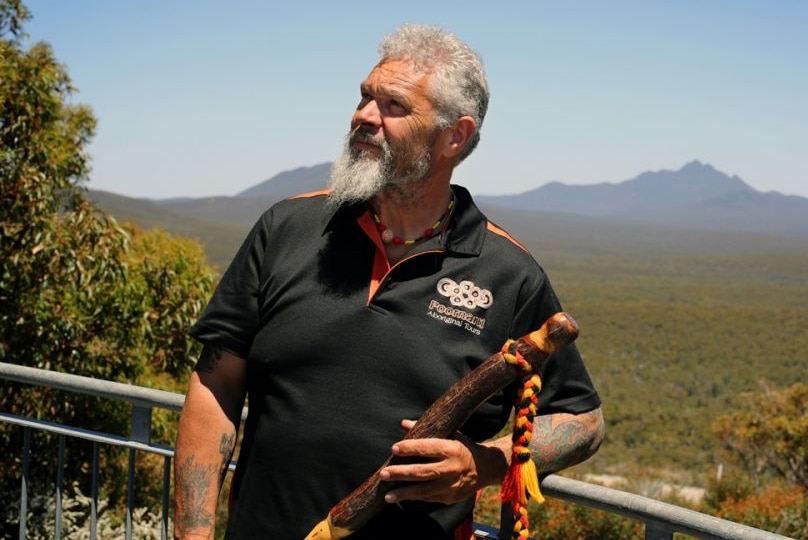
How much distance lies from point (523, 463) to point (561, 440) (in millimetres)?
141

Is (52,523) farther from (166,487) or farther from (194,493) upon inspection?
(194,493)

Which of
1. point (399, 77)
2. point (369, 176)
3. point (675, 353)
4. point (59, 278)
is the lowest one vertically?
point (675, 353)

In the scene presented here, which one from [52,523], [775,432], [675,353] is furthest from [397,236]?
[675,353]

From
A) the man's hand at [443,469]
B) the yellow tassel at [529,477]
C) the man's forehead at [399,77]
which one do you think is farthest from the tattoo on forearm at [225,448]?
the man's forehead at [399,77]

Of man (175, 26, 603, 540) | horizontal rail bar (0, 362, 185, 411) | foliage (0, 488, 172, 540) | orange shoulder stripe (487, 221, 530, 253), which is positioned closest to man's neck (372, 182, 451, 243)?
man (175, 26, 603, 540)

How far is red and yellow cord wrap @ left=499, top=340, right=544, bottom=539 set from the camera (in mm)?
1750

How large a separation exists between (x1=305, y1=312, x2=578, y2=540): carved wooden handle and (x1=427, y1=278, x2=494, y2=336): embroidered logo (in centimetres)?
18

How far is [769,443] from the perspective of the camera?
2114 centimetres

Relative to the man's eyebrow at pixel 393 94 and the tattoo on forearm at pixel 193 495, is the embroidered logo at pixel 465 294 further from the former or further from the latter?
the tattoo on forearm at pixel 193 495

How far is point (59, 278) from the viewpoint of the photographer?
7.48m

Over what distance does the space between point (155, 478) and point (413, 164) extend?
29.8 feet

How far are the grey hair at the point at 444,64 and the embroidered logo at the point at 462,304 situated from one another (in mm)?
400

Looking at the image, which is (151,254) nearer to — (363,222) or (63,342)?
(63,342)

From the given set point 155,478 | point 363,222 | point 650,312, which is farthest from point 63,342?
point 650,312
